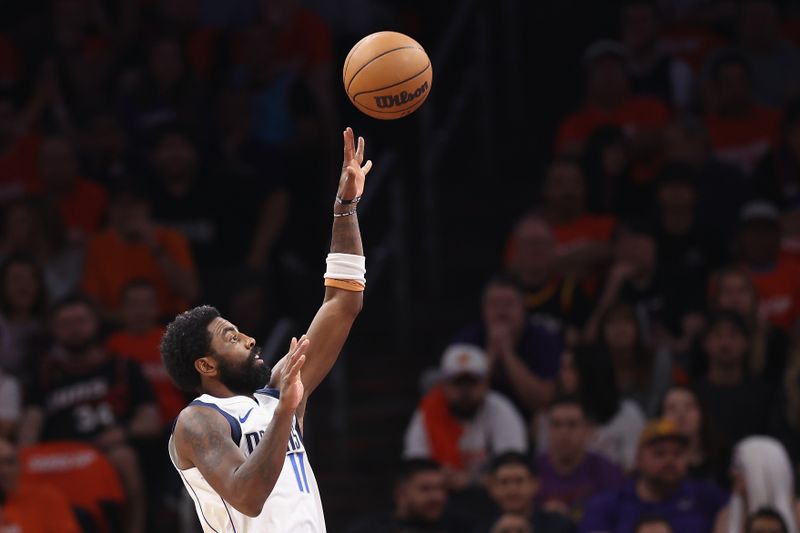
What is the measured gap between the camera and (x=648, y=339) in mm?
11328

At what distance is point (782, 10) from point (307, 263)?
5.22m

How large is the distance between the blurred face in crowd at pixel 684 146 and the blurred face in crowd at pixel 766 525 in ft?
12.2

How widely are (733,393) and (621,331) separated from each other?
0.88 metres

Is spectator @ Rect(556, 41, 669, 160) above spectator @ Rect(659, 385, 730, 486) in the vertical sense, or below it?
above

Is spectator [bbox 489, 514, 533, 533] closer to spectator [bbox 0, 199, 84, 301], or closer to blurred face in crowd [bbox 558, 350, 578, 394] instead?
blurred face in crowd [bbox 558, 350, 578, 394]

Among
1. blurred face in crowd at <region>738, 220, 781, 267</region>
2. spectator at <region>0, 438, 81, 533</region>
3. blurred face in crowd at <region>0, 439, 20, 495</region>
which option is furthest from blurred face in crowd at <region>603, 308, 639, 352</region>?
blurred face in crowd at <region>0, 439, 20, 495</region>

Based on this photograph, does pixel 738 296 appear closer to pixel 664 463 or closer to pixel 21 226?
pixel 664 463

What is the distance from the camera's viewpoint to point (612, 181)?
40.9 feet

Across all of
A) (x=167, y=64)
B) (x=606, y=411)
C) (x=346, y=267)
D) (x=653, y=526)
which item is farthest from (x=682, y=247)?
(x=346, y=267)

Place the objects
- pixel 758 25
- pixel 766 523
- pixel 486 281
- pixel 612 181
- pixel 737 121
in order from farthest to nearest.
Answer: pixel 486 281 < pixel 758 25 < pixel 737 121 < pixel 612 181 < pixel 766 523

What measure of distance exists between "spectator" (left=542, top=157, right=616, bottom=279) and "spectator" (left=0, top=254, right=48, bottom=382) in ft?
12.9

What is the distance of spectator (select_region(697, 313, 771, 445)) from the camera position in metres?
10.6

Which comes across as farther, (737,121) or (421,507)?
(737,121)

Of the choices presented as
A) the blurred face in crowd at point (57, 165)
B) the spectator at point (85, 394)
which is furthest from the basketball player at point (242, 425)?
the blurred face in crowd at point (57, 165)
